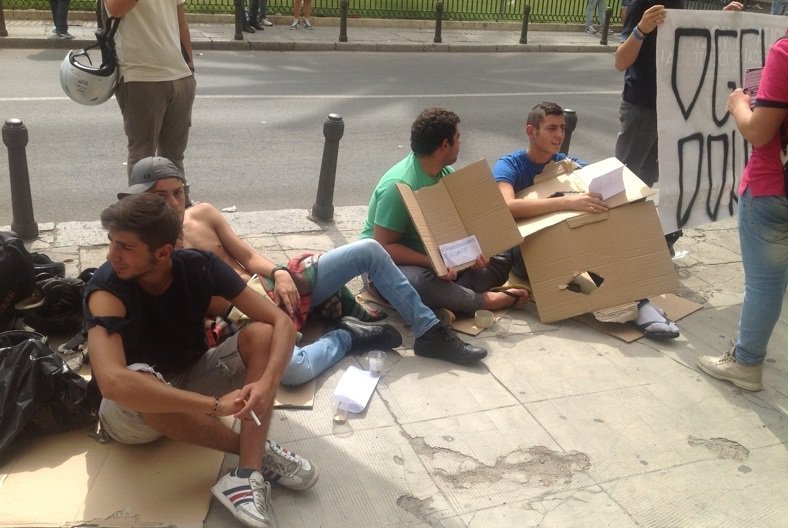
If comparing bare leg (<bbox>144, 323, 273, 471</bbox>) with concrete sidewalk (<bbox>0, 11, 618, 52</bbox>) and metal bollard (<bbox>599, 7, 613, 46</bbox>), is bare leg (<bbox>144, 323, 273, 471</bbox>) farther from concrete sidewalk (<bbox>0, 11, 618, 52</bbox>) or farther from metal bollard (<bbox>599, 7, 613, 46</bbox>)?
metal bollard (<bbox>599, 7, 613, 46</bbox>)

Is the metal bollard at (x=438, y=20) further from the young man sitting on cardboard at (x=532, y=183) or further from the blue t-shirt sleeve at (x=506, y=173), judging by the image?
the blue t-shirt sleeve at (x=506, y=173)

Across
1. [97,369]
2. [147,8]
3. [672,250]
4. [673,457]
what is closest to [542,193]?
[672,250]

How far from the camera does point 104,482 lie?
9.17ft

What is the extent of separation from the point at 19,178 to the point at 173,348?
2.41 m

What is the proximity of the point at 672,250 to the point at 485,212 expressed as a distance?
172cm

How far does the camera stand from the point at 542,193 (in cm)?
463

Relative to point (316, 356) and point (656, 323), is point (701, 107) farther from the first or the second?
point (316, 356)

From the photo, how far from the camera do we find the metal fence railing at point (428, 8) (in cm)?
1506

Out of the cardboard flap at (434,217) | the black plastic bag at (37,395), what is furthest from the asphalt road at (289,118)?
the black plastic bag at (37,395)

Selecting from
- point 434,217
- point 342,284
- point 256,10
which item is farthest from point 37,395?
point 256,10

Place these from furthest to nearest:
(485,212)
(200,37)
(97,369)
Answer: (200,37), (485,212), (97,369)

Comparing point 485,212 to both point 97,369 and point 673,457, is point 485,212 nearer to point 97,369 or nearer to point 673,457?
point 673,457

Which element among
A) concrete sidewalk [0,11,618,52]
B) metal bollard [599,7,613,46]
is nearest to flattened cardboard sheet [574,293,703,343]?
concrete sidewalk [0,11,618,52]

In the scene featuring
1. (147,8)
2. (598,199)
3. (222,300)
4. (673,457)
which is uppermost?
(147,8)
